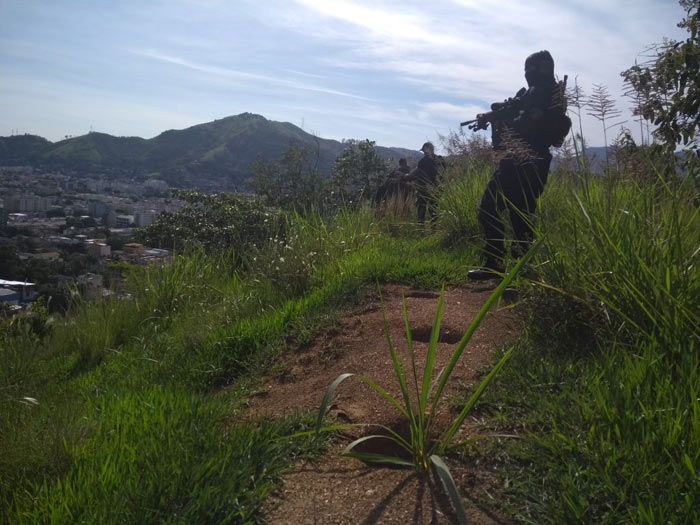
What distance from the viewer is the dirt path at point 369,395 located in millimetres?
2219

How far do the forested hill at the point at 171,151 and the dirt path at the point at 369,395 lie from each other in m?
24.8

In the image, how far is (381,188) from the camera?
42.0 feet

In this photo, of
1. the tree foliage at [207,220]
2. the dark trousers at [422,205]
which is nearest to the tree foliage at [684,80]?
the dark trousers at [422,205]

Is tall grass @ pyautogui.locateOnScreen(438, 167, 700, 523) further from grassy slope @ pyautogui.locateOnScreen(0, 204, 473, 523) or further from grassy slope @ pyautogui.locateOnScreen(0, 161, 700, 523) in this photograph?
grassy slope @ pyautogui.locateOnScreen(0, 204, 473, 523)

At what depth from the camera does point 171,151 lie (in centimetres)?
6059

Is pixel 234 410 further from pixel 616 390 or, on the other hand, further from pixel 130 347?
pixel 130 347

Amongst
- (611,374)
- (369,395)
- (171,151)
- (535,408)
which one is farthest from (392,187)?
(171,151)

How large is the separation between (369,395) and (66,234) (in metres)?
18.8

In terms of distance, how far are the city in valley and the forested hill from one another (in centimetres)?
537

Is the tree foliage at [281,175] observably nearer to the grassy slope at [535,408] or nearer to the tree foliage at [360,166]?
the tree foliage at [360,166]

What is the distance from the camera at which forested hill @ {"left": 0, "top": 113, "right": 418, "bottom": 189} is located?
42019 mm

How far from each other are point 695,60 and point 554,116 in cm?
122

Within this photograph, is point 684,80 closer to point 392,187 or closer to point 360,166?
point 392,187

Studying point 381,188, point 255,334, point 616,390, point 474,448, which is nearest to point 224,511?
point 474,448
